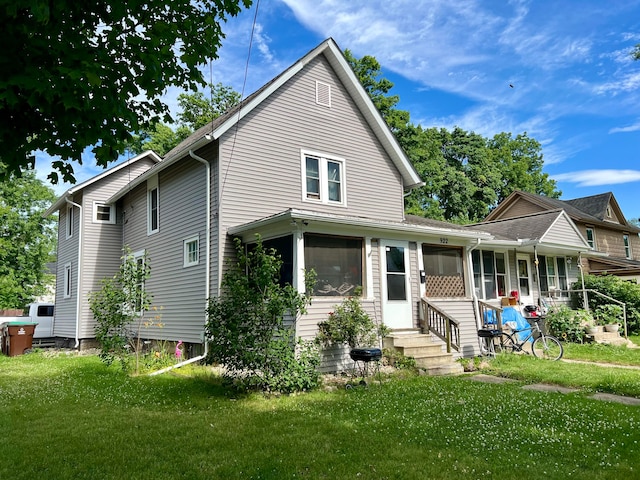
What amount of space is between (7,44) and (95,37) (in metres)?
1.22

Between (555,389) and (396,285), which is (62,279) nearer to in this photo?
(396,285)

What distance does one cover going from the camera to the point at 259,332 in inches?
311

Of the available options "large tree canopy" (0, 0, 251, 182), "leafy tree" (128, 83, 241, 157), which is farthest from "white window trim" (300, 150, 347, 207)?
"leafy tree" (128, 83, 241, 157)

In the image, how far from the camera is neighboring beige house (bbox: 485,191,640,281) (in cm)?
2747

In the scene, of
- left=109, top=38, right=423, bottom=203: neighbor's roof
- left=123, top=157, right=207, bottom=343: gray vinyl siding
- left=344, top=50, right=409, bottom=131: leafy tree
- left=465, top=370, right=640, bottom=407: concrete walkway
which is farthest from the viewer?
left=344, top=50, right=409, bottom=131: leafy tree

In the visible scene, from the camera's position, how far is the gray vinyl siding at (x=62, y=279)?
17.5m

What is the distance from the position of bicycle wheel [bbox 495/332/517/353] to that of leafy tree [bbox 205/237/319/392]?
272 inches

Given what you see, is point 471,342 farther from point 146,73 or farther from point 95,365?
point 146,73

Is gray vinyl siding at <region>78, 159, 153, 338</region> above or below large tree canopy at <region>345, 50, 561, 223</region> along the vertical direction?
below

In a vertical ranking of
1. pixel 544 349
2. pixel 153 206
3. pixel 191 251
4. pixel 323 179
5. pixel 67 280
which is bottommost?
pixel 544 349

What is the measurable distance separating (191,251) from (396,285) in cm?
561

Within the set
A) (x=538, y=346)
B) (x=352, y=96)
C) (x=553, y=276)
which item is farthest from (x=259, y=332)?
(x=553, y=276)

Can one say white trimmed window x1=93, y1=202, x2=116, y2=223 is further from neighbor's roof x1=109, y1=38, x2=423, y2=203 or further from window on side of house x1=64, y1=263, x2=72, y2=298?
window on side of house x1=64, y1=263, x2=72, y2=298

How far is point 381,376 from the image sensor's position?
935 cm
